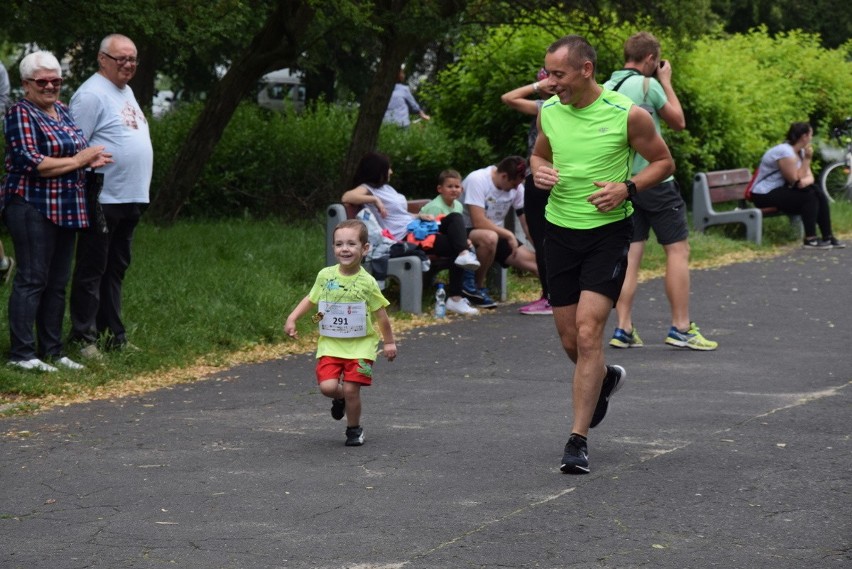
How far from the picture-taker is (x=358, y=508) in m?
5.71

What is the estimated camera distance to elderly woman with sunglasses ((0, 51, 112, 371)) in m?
8.57

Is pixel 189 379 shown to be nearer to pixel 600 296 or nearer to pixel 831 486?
pixel 600 296

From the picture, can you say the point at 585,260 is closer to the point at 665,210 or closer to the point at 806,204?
the point at 665,210

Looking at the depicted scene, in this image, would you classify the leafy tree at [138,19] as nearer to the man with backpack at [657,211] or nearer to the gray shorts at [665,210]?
the man with backpack at [657,211]

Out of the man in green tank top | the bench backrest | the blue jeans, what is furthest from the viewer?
the bench backrest

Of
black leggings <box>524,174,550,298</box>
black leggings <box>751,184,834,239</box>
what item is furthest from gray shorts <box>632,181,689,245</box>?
black leggings <box>751,184,834,239</box>

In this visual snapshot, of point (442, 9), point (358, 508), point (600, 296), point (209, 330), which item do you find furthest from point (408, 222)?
point (358, 508)

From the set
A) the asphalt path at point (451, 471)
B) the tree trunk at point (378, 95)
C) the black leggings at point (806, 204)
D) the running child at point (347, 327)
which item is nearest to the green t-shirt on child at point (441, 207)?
the asphalt path at point (451, 471)

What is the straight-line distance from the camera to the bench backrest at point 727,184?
57.0 ft

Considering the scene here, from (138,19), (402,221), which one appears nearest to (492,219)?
(402,221)

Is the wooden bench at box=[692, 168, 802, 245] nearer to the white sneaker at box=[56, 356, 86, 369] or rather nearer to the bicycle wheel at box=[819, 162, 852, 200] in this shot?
the bicycle wheel at box=[819, 162, 852, 200]

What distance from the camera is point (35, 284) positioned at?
28.5ft

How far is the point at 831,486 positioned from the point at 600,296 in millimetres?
1243

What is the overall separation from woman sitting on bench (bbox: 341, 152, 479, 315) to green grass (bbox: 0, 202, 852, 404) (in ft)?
1.45
